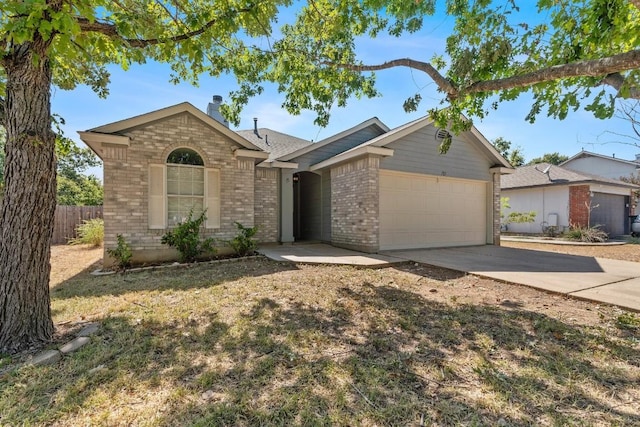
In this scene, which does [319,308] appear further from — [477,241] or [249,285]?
[477,241]

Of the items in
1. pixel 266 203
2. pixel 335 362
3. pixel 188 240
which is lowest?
pixel 335 362

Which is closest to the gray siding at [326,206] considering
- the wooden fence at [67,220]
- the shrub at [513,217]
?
the wooden fence at [67,220]

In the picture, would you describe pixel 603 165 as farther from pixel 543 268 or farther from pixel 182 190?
pixel 182 190

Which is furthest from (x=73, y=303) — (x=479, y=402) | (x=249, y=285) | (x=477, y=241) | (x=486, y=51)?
(x=477, y=241)

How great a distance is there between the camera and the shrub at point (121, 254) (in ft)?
22.8

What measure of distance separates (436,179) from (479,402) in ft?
30.5

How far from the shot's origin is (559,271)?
21.4ft

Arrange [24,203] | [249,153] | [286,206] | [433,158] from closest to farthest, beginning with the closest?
[24,203] < [249,153] < [433,158] < [286,206]

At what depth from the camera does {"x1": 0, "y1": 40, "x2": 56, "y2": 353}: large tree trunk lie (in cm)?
305

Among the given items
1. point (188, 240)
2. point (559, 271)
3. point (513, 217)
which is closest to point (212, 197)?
point (188, 240)

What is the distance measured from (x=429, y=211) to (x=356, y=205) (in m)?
2.81

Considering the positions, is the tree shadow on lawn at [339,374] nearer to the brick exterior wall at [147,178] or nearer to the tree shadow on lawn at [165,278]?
the tree shadow on lawn at [165,278]

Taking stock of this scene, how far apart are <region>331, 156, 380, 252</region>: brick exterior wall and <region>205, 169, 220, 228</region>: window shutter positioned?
4.15 m

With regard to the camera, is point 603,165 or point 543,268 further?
point 603,165
